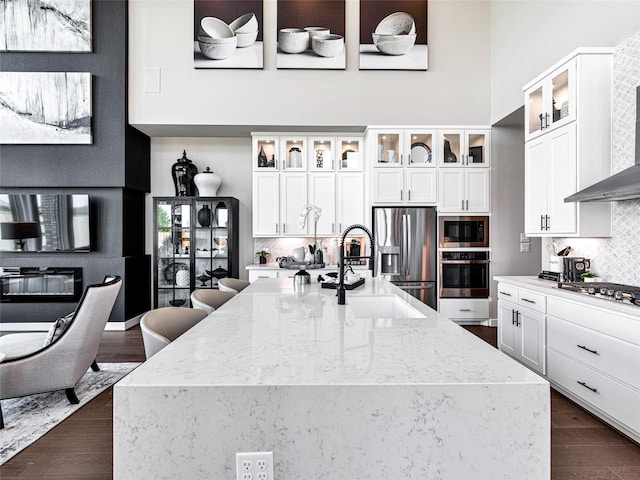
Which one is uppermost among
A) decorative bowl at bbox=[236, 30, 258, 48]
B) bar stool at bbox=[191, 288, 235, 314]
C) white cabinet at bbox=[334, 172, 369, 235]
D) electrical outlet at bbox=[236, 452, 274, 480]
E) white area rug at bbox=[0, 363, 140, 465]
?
decorative bowl at bbox=[236, 30, 258, 48]

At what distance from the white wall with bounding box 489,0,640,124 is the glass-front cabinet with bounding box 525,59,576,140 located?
15.0 inches

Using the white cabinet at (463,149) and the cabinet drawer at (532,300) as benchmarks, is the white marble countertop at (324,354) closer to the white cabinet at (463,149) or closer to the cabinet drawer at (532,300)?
the cabinet drawer at (532,300)

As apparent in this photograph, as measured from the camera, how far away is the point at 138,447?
94cm

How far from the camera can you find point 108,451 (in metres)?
2.10

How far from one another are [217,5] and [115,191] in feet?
9.25

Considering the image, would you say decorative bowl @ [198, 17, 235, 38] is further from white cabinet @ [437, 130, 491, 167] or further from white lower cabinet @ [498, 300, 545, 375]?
white lower cabinet @ [498, 300, 545, 375]

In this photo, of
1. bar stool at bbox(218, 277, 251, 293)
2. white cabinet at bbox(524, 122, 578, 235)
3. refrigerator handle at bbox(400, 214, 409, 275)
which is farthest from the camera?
refrigerator handle at bbox(400, 214, 409, 275)

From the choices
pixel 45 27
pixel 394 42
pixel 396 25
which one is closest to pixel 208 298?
pixel 394 42

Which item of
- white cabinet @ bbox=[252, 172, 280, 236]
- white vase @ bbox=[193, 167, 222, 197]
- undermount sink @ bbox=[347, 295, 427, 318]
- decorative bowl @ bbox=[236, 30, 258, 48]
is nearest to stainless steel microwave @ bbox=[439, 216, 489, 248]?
white cabinet @ bbox=[252, 172, 280, 236]

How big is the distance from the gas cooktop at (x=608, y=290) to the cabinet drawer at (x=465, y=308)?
6.55 ft

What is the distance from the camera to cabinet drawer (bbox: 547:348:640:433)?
6.94 feet

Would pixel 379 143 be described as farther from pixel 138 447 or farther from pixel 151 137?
pixel 138 447

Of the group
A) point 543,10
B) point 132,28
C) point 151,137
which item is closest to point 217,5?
point 132,28

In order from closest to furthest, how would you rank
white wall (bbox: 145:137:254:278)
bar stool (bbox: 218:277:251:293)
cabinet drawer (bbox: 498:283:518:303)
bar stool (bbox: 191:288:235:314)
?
bar stool (bbox: 191:288:235:314) < bar stool (bbox: 218:277:251:293) < cabinet drawer (bbox: 498:283:518:303) < white wall (bbox: 145:137:254:278)
